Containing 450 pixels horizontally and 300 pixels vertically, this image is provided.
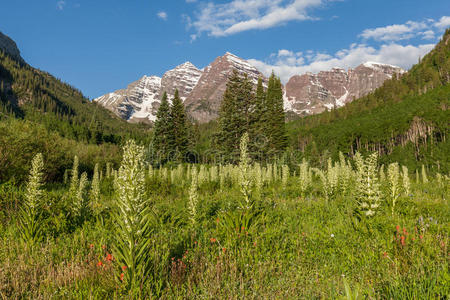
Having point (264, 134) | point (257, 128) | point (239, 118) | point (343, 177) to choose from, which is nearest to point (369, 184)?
point (343, 177)

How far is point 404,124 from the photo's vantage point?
197 feet

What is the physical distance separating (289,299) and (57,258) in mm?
4419

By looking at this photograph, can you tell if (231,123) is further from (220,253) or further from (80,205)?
(220,253)

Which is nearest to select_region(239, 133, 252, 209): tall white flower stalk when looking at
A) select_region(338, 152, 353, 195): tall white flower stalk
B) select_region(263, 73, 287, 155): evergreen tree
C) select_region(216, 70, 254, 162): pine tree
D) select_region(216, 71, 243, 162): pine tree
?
select_region(338, 152, 353, 195): tall white flower stalk

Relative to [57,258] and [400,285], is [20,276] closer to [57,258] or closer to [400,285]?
[57,258]

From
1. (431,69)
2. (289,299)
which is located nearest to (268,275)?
(289,299)

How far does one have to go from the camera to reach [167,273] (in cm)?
370

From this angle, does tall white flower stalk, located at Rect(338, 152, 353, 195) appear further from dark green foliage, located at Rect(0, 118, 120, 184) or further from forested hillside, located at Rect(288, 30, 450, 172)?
forested hillside, located at Rect(288, 30, 450, 172)

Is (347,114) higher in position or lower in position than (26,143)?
higher

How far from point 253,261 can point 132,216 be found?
2.59m

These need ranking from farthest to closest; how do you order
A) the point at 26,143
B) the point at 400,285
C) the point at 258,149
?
1. the point at 258,149
2. the point at 26,143
3. the point at 400,285

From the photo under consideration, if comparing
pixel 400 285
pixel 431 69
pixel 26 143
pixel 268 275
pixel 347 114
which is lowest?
pixel 268 275

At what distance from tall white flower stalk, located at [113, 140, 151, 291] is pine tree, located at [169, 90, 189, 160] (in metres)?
41.3

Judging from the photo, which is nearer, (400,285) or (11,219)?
(400,285)
